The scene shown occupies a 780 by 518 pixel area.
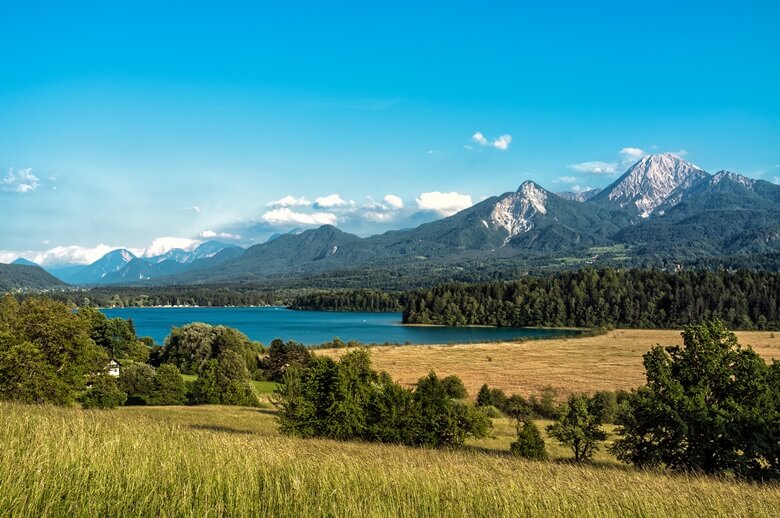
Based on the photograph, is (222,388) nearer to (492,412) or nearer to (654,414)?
(492,412)

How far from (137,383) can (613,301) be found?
14310 centimetres

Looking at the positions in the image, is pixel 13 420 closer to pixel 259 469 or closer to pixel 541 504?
pixel 259 469

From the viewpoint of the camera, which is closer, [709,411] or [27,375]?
[709,411]

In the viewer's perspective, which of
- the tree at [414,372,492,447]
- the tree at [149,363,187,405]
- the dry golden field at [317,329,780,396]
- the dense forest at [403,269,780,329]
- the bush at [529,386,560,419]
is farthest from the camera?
the dense forest at [403,269,780,329]

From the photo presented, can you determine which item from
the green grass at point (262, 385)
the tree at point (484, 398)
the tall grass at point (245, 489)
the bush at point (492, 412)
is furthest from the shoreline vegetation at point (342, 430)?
the bush at point (492, 412)

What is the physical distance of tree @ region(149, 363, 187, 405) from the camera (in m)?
52.4

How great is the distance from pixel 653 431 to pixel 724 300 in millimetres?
151143

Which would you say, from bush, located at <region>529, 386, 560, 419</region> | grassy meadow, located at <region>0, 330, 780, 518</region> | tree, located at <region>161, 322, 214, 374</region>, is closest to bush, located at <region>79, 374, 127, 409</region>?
tree, located at <region>161, 322, 214, 374</region>

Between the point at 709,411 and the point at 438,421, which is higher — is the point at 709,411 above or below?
above

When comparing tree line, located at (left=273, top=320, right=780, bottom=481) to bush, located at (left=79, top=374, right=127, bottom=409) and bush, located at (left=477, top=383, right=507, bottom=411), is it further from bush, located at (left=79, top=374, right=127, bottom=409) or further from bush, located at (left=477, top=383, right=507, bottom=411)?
bush, located at (left=79, top=374, right=127, bottom=409)

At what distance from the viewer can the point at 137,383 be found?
55.7 m

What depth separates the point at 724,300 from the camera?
14850cm

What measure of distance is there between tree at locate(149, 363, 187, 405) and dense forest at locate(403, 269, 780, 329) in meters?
128

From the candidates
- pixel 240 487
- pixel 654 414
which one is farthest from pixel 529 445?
pixel 240 487
